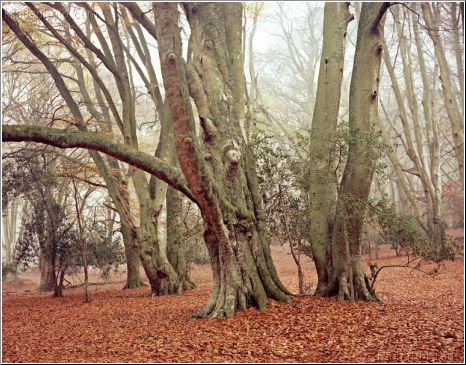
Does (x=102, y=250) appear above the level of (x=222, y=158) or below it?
below

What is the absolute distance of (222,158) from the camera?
238 inches

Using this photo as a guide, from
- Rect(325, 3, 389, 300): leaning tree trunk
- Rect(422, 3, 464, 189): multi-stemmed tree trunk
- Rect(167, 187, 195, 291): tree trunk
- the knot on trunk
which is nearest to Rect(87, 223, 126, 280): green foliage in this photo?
Rect(167, 187, 195, 291): tree trunk

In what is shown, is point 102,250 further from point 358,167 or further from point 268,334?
point 268,334

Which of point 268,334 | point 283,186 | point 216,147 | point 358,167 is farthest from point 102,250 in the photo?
point 268,334

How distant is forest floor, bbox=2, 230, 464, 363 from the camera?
Result: 12.8 feet

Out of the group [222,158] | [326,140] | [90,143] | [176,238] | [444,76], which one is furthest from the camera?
[176,238]

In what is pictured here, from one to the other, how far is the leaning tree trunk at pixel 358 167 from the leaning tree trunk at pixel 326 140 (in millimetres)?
250

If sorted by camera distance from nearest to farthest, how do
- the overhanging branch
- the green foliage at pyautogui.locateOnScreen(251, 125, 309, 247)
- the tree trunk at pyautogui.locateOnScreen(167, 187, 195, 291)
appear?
the overhanging branch, the green foliage at pyautogui.locateOnScreen(251, 125, 309, 247), the tree trunk at pyautogui.locateOnScreen(167, 187, 195, 291)

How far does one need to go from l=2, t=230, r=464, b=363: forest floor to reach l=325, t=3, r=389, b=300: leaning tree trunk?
408 mm

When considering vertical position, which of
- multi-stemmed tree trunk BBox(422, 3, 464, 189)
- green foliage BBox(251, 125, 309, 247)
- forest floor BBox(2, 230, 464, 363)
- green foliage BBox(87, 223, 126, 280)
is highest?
multi-stemmed tree trunk BBox(422, 3, 464, 189)

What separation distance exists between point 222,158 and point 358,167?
2096 mm

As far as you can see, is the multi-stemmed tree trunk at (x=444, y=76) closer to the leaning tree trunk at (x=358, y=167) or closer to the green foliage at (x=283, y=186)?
the leaning tree trunk at (x=358, y=167)

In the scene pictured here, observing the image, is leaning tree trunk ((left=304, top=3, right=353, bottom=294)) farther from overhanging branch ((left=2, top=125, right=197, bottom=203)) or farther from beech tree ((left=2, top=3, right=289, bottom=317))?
overhanging branch ((left=2, top=125, right=197, bottom=203))

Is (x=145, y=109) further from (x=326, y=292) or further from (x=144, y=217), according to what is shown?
(x=326, y=292)
